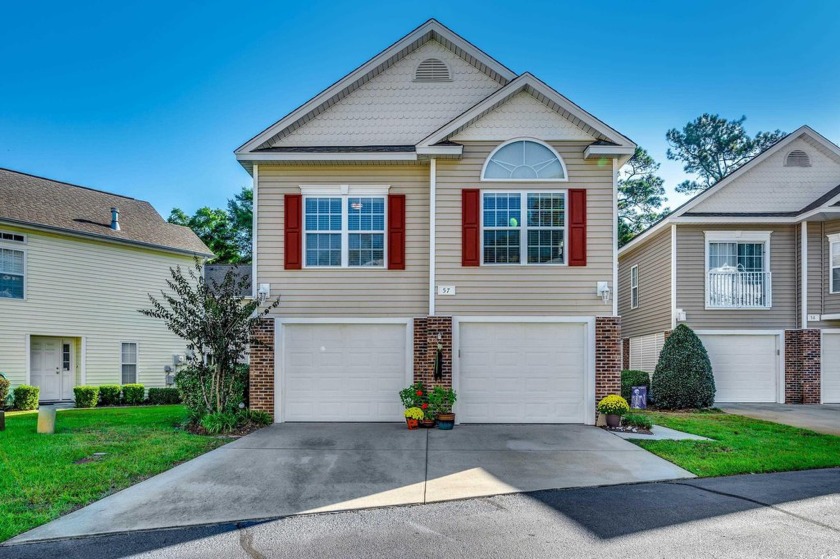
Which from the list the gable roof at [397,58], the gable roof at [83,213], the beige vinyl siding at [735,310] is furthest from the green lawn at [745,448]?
the gable roof at [83,213]

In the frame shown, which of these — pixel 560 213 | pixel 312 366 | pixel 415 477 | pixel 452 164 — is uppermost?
pixel 452 164

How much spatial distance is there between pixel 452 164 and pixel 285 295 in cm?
447

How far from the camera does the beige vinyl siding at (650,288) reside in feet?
52.9

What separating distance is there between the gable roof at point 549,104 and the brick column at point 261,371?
16.9 ft

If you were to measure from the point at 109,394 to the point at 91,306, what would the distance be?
292 centimetres

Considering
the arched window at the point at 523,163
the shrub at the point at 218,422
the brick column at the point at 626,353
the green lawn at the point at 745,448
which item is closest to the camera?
the green lawn at the point at 745,448

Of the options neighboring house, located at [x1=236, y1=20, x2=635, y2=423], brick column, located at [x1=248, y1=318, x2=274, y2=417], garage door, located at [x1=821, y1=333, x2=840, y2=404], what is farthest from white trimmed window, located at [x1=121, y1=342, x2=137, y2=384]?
garage door, located at [x1=821, y1=333, x2=840, y2=404]

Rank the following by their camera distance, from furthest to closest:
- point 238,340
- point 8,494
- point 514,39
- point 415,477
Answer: point 514,39 < point 238,340 < point 415,477 < point 8,494

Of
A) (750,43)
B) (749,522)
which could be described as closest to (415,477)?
(749,522)

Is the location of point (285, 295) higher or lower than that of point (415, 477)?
higher

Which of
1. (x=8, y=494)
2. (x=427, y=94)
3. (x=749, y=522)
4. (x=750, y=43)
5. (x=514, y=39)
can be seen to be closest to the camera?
(x=749, y=522)

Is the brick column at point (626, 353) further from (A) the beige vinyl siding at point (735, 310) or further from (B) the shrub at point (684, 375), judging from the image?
(B) the shrub at point (684, 375)

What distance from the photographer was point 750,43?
18047 mm

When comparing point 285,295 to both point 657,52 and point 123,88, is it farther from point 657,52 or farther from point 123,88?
point 657,52
